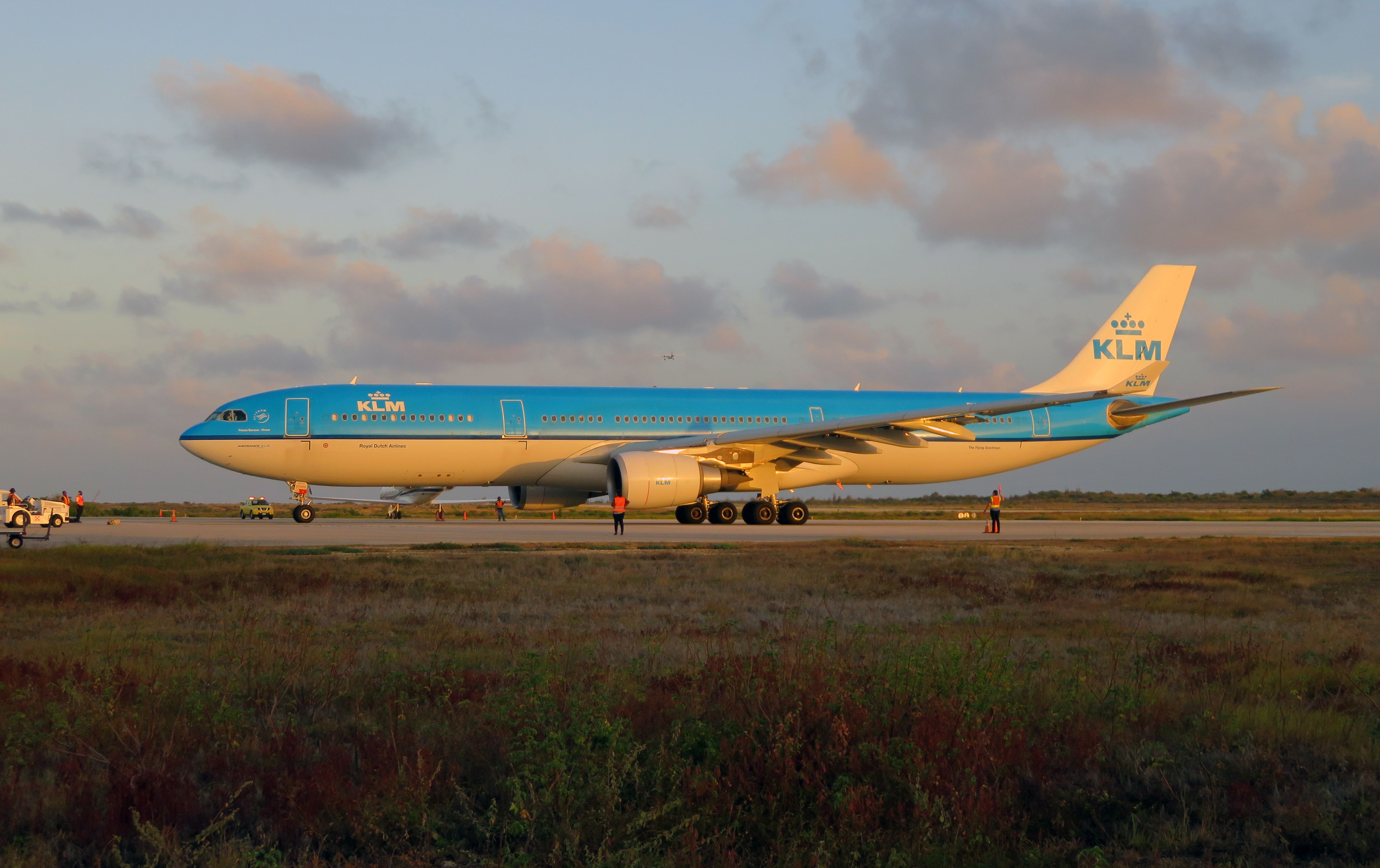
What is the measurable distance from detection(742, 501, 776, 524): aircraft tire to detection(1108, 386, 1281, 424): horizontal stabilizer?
11.9 metres

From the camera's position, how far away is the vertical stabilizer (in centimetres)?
3834

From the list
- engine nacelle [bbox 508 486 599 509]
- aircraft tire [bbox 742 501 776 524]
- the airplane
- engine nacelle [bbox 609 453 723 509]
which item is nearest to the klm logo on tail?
the airplane

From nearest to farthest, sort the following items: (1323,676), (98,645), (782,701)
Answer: (782,701) < (1323,676) < (98,645)

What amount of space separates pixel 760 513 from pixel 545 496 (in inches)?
253

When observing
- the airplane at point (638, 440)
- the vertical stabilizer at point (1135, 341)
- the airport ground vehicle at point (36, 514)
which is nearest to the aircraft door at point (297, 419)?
the airplane at point (638, 440)

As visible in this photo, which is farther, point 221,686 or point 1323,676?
point 1323,676

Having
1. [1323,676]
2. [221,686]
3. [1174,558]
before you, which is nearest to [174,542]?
[221,686]

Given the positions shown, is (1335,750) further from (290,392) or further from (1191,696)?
(290,392)

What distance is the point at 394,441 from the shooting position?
2908 cm

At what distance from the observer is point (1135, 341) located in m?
38.7

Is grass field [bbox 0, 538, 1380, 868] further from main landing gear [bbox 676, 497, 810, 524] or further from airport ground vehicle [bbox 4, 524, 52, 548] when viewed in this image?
main landing gear [bbox 676, 497, 810, 524]

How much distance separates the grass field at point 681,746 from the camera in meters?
4.65

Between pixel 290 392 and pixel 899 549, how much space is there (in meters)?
17.3

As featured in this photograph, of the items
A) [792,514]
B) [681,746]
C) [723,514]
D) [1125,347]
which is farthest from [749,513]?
[681,746]
